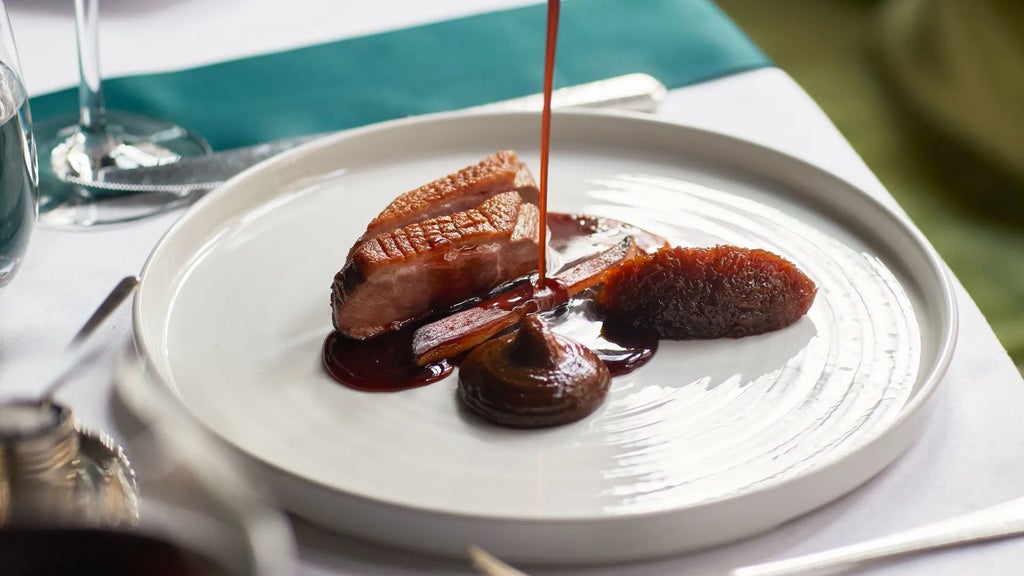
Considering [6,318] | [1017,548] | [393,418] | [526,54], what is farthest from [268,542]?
[526,54]

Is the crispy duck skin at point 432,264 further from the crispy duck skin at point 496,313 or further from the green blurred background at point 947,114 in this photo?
the green blurred background at point 947,114

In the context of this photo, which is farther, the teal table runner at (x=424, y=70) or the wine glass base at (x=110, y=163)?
the teal table runner at (x=424, y=70)

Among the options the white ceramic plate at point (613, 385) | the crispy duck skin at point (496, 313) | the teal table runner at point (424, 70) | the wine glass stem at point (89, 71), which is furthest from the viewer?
the teal table runner at point (424, 70)

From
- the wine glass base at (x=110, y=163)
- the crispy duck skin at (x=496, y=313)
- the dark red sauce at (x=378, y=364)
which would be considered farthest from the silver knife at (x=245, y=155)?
the dark red sauce at (x=378, y=364)

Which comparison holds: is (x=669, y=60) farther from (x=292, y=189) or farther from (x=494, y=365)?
(x=494, y=365)

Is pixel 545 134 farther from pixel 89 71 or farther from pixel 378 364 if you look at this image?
pixel 89 71

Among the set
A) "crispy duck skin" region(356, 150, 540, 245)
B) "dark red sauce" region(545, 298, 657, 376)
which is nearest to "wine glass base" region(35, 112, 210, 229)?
"crispy duck skin" region(356, 150, 540, 245)
